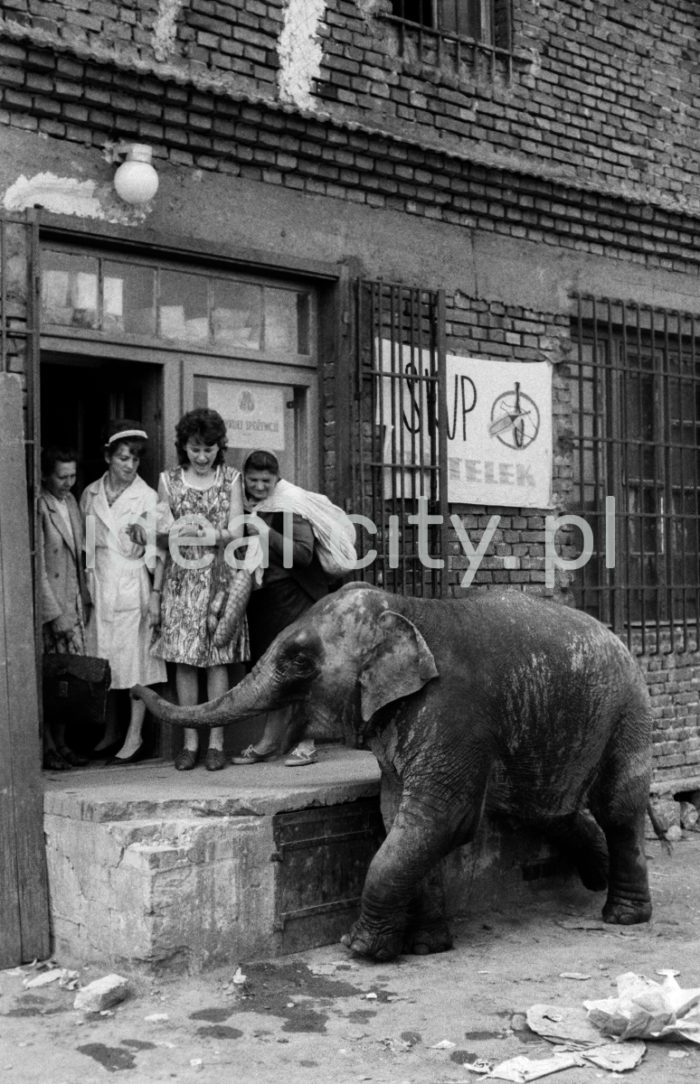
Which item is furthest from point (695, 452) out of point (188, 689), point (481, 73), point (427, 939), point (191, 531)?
point (427, 939)

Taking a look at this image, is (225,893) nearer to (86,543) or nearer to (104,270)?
(86,543)

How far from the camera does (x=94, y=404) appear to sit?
299 inches

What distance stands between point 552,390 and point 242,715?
12.8 feet

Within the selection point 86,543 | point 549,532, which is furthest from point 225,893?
point 549,532

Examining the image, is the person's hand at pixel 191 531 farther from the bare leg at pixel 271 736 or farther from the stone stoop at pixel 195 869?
the stone stoop at pixel 195 869

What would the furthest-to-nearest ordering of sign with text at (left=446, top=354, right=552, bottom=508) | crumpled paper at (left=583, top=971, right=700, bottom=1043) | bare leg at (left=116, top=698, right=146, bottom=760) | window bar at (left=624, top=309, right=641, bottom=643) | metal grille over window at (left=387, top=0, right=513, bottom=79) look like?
window bar at (left=624, top=309, right=641, bottom=643), sign with text at (left=446, top=354, right=552, bottom=508), metal grille over window at (left=387, top=0, right=513, bottom=79), bare leg at (left=116, top=698, right=146, bottom=760), crumpled paper at (left=583, top=971, right=700, bottom=1043)

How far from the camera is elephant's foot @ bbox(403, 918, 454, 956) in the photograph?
233 inches

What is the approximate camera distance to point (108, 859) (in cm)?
562

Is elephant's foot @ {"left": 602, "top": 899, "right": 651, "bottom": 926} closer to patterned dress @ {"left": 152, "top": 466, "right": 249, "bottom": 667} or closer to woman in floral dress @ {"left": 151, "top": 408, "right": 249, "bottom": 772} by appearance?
woman in floral dress @ {"left": 151, "top": 408, "right": 249, "bottom": 772}

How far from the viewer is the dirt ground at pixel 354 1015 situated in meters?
4.58

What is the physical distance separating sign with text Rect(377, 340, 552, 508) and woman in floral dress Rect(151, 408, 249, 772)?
1.31 metres

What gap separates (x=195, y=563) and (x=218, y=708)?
106 centimetres

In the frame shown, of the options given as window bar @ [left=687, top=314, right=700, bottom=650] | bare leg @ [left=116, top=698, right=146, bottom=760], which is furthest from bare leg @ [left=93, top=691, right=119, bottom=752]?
window bar @ [left=687, top=314, right=700, bottom=650]

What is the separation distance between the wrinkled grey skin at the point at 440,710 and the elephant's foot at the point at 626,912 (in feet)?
1.36
